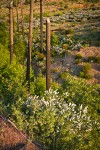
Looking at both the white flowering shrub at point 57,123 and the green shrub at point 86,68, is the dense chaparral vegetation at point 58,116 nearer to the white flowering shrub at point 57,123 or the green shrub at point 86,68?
the white flowering shrub at point 57,123

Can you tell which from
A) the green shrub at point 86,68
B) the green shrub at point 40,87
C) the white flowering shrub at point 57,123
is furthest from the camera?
the green shrub at point 86,68

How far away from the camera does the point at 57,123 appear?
15.4 meters

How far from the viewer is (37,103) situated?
637 inches

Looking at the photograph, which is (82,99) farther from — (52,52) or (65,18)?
(65,18)

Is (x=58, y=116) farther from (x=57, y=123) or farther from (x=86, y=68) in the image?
(x=86, y=68)

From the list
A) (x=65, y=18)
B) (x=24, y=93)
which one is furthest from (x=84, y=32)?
(x=24, y=93)

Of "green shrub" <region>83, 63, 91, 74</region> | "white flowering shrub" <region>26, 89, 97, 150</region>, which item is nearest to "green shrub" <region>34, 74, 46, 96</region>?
"white flowering shrub" <region>26, 89, 97, 150</region>

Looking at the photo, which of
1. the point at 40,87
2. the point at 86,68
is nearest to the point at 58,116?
the point at 40,87

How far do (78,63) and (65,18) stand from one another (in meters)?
24.4

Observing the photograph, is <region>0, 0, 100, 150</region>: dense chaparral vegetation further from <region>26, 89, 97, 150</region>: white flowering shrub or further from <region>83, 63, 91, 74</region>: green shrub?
<region>83, 63, 91, 74</region>: green shrub

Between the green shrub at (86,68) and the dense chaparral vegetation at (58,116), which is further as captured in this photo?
the green shrub at (86,68)

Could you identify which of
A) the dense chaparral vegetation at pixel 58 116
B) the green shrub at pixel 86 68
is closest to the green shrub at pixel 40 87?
the dense chaparral vegetation at pixel 58 116

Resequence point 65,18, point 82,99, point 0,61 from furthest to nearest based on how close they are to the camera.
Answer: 1. point 65,18
2. point 0,61
3. point 82,99

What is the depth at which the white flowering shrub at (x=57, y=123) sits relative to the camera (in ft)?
49.0
